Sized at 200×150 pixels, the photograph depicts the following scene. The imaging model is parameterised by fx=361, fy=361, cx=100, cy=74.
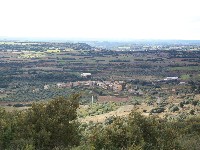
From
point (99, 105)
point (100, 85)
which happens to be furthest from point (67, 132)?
point (100, 85)

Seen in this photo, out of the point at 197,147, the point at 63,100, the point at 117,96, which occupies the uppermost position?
the point at 63,100

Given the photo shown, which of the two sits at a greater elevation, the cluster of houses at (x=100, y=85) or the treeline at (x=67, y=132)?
the treeline at (x=67, y=132)

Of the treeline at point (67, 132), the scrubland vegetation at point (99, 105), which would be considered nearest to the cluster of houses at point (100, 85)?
the scrubland vegetation at point (99, 105)

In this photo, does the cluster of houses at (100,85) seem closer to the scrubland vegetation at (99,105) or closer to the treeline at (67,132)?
the scrubland vegetation at (99,105)

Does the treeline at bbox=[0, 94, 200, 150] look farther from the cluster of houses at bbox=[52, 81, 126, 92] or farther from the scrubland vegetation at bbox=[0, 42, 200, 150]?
the cluster of houses at bbox=[52, 81, 126, 92]

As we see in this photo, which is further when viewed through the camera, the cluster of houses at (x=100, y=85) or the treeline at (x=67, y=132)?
the cluster of houses at (x=100, y=85)

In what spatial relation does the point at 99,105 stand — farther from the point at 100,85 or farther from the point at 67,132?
the point at 67,132

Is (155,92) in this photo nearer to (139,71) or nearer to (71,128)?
(139,71)

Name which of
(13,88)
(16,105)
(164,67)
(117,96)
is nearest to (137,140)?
(16,105)
